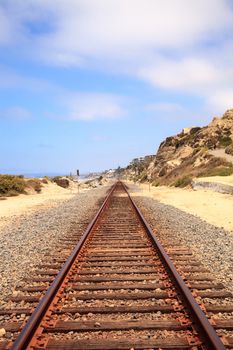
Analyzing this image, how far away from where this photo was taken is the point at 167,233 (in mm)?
12820

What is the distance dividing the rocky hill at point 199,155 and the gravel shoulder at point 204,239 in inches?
1031

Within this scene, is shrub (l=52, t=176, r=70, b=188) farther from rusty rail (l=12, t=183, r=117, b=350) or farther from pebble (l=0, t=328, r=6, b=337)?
pebble (l=0, t=328, r=6, b=337)

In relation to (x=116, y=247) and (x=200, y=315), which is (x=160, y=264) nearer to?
(x=116, y=247)

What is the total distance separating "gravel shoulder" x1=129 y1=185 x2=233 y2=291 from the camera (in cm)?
838

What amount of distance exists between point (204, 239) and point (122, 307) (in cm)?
665

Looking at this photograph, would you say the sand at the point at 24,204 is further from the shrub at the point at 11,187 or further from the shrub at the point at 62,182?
the shrub at the point at 62,182

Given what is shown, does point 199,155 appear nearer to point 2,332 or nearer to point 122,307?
point 122,307

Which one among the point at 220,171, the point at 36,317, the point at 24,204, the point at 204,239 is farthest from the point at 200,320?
the point at 220,171

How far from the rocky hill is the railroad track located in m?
34.2

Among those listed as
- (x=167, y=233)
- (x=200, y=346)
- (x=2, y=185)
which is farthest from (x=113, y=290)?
(x=2, y=185)

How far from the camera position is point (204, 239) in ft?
39.0

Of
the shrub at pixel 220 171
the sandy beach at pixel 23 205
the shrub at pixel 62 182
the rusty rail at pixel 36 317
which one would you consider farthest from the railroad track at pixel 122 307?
the shrub at pixel 62 182

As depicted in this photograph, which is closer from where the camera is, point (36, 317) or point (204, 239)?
point (36, 317)

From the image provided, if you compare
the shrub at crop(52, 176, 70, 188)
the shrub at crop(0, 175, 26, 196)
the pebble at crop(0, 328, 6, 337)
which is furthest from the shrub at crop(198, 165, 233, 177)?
the pebble at crop(0, 328, 6, 337)
